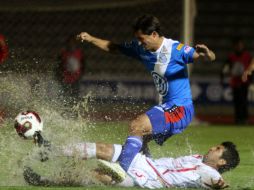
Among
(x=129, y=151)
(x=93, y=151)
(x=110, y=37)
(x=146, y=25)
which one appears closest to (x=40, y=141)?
(x=93, y=151)

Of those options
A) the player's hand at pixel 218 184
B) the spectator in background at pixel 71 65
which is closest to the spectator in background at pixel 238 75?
the spectator in background at pixel 71 65

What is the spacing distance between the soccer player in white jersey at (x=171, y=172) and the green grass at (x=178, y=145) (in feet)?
0.68

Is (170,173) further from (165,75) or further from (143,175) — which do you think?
(165,75)

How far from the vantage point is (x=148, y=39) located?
827cm

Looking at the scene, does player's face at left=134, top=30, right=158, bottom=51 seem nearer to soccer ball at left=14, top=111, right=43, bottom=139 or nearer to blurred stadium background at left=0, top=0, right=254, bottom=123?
soccer ball at left=14, top=111, right=43, bottom=139

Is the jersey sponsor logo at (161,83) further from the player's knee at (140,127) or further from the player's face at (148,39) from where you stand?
the player's knee at (140,127)

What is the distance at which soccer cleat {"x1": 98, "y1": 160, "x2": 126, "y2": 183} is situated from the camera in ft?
25.2

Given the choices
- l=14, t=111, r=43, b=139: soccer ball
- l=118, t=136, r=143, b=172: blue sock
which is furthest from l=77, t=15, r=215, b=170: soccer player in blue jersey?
l=14, t=111, r=43, b=139: soccer ball

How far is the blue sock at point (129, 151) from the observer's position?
7711 millimetres

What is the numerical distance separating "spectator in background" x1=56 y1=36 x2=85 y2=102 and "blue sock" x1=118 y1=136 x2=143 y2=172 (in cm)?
688

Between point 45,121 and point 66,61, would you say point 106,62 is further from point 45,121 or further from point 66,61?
point 45,121

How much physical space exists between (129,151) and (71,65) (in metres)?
8.75

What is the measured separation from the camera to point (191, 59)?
8250 mm

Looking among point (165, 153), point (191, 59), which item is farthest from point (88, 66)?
point (191, 59)
